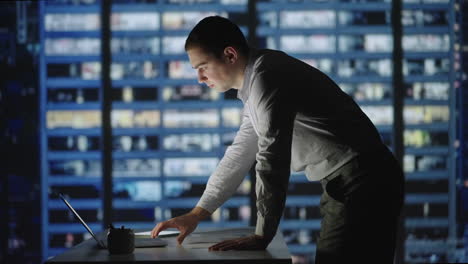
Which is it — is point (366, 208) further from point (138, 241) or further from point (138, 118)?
point (138, 118)

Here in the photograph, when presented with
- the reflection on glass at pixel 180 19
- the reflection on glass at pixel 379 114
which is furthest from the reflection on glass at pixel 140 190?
the reflection on glass at pixel 379 114

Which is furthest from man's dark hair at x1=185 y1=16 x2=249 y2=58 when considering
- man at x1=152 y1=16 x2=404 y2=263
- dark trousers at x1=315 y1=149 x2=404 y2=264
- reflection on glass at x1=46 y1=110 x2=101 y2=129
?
reflection on glass at x1=46 y1=110 x2=101 y2=129

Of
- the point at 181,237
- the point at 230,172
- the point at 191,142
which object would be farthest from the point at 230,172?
the point at 191,142

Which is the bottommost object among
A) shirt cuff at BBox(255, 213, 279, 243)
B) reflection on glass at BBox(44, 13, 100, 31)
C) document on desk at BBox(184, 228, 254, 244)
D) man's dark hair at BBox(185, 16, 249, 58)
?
document on desk at BBox(184, 228, 254, 244)

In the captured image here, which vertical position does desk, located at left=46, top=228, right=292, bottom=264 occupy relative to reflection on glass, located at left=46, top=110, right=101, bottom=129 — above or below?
below

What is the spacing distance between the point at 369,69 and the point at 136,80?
2.01 meters

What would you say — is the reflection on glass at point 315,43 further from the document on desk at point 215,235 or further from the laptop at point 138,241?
the laptop at point 138,241

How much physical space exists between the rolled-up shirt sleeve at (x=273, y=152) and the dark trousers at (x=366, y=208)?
0.14 m

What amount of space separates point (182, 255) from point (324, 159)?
0.42 meters

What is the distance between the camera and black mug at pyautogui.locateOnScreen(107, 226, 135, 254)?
4.18 feet

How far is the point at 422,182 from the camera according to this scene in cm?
438

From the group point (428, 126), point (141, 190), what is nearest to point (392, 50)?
point (428, 126)

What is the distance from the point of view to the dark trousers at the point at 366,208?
122 centimetres

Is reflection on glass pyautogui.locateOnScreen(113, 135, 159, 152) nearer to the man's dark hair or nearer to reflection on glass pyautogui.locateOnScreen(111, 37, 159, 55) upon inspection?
reflection on glass pyautogui.locateOnScreen(111, 37, 159, 55)
